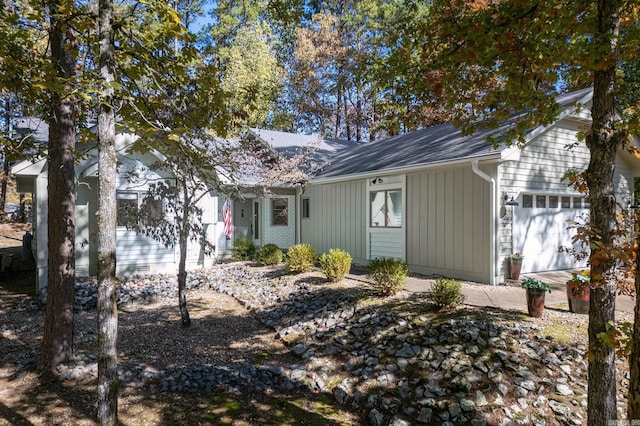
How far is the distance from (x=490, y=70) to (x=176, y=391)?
5.01 meters

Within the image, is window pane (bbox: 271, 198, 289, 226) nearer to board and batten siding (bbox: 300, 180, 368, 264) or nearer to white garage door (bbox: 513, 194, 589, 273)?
board and batten siding (bbox: 300, 180, 368, 264)

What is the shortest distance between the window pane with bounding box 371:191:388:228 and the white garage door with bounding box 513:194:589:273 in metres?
3.41

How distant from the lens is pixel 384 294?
731 centimetres

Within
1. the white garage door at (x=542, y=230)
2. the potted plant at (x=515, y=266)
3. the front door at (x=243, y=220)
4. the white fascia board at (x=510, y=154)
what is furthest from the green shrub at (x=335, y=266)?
the front door at (x=243, y=220)

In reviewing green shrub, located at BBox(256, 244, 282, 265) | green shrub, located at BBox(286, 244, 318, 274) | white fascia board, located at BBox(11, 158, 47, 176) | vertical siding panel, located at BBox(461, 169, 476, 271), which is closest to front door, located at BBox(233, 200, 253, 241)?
green shrub, located at BBox(256, 244, 282, 265)

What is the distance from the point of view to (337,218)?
12.6m

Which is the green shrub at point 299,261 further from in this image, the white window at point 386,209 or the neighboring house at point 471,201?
the white window at point 386,209

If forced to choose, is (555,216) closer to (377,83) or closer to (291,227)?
(377,83)

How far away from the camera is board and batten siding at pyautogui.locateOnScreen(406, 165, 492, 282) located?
846 centimetres

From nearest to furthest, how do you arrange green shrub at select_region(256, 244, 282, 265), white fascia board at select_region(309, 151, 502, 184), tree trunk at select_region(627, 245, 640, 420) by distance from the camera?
tree trunk at select_region(627, 245, 640, 420), white fascia board at select_region(309, 151, 502, 184), green shrub at select_region(256, 244, 282, 265)

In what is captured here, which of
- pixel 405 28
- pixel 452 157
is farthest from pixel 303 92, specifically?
pixel 405 28

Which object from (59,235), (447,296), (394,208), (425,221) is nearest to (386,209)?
(394,208)

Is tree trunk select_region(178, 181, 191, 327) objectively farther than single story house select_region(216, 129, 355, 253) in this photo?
No

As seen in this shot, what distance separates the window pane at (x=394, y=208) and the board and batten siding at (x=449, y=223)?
14.1 inches
